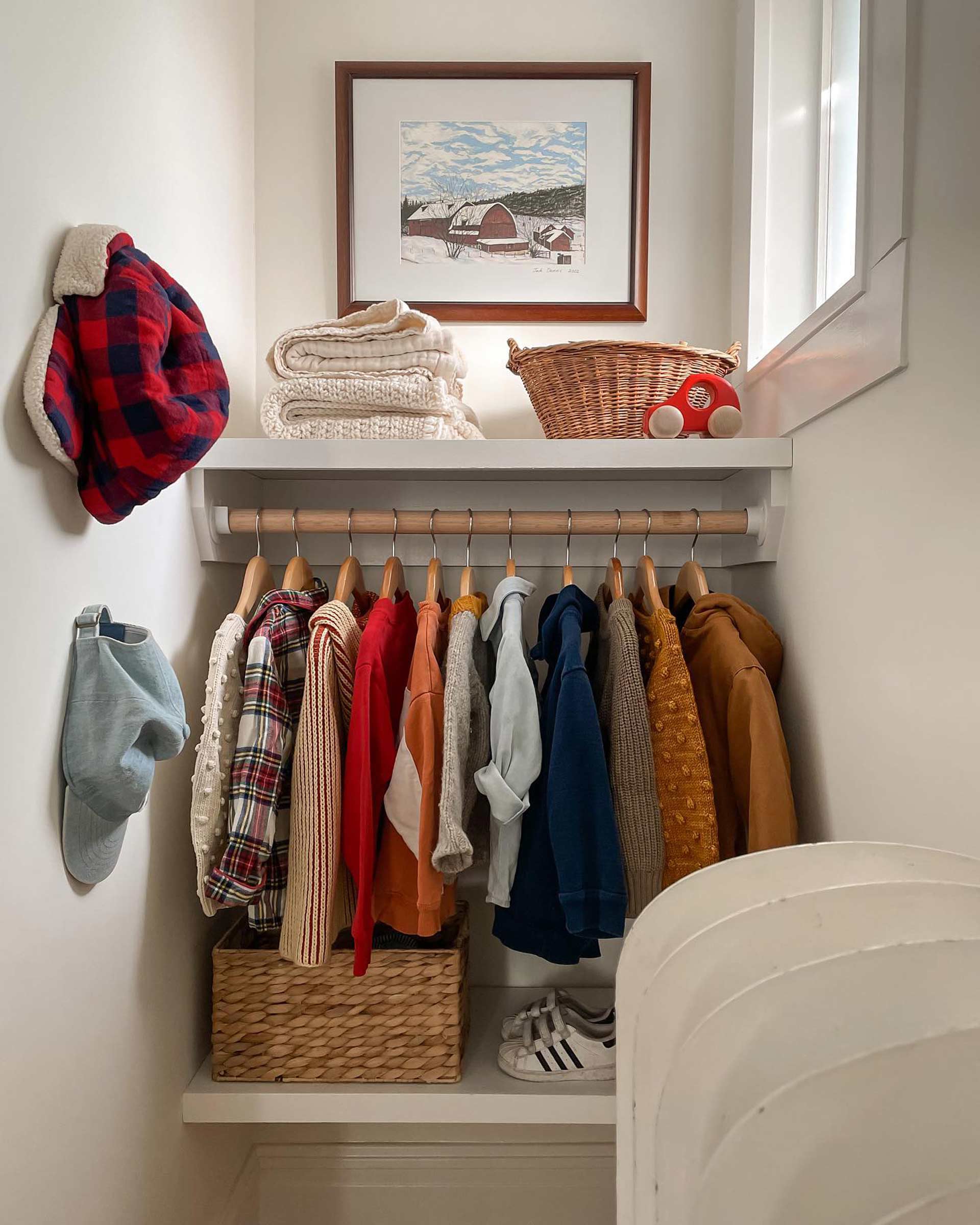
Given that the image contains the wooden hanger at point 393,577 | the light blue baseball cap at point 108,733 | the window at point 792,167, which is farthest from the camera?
the window at point 792,167

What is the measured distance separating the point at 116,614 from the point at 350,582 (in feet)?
1.32

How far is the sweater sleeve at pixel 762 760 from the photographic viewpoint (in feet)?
3.92

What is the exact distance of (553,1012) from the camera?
1.46 metres

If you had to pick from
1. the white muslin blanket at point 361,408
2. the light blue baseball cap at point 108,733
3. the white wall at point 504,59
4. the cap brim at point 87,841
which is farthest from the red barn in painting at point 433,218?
the cap brim at point 87,841

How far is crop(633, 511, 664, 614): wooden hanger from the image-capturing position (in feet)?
4.52

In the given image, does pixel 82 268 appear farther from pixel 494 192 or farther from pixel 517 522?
pixel 494 192

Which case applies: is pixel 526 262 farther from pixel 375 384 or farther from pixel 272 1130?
pixel 272 1130

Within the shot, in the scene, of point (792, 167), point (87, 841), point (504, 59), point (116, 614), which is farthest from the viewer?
point (504, 59)

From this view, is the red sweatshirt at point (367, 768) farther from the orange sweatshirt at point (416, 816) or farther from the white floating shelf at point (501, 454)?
the white floating shelf at point (501, 454)

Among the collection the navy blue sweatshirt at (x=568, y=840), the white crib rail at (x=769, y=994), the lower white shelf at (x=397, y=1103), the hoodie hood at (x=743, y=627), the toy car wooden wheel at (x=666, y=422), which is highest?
the toy car wooden wheel at (x=666, y=422)

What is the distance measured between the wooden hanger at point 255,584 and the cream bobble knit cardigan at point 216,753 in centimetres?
6

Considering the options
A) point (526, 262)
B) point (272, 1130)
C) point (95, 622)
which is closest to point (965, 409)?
point (95, 622)

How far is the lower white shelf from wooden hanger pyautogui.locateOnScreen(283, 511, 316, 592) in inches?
30.5

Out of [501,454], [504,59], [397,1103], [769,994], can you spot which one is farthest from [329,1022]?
[504,59]
